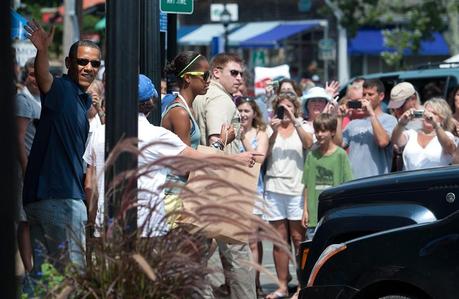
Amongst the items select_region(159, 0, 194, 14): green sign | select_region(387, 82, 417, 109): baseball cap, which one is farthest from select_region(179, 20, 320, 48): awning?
select_region(159, 0, 194, 14): green sign

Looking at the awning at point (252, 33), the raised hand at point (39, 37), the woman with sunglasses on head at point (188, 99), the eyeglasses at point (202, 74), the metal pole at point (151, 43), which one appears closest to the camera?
the raised hand at point (39, 37)

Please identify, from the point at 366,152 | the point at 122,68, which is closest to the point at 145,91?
the point at 122,68

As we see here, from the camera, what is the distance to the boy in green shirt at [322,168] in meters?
9.70

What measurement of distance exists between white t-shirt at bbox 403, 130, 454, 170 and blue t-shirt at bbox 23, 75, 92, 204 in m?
3.99

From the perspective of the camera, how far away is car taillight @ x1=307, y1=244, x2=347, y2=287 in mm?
6473

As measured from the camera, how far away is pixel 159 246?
422 cm

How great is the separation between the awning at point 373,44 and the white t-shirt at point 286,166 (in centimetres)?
3037

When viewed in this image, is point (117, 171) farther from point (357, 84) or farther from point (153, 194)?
point (357, 84)

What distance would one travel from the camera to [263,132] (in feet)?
33.5

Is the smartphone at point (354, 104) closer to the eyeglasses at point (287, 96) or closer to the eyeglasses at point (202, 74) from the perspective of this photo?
the eyeglasses at point (287, 96)

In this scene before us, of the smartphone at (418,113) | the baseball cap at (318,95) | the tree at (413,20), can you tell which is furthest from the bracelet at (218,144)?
the tree at (413,20)

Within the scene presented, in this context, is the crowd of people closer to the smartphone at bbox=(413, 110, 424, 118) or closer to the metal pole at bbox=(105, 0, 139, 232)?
the smartphone at bbox=(413, 110, 424, 118)

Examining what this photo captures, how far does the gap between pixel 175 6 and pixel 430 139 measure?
9.22 feet

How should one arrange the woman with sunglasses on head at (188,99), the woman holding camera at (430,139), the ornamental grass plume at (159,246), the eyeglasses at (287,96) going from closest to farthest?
the ornamental grass plume at (159,246)
the woman with sunglasses on head at (188,99)
the woman holding camera at (430,139)
the eyeglasses at (287,96)
